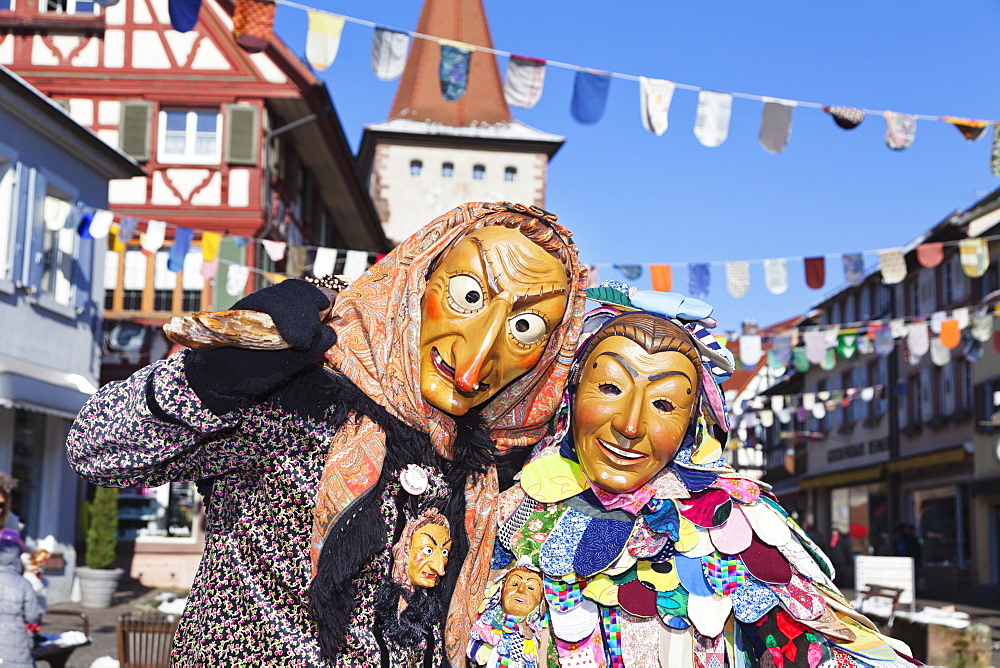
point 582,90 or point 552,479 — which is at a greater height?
point 582,90

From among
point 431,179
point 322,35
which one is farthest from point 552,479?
point 431,179

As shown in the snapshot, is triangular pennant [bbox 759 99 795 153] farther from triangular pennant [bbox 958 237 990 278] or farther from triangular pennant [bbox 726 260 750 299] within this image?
triangular pennant [bbox 958 237 990 278]

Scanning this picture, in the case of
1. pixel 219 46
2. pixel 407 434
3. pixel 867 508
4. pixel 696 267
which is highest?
pixel 219 46

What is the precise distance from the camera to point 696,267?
12305 millimetres

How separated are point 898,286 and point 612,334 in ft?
96.9

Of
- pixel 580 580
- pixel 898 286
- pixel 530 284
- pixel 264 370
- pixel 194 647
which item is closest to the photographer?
pixel 264 370

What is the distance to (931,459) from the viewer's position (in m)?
27.2

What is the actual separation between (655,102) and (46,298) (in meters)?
7.96

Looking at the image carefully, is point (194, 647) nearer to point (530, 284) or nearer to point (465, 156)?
point (530, 284)

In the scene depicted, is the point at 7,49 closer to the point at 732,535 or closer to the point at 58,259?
the point at 58,259

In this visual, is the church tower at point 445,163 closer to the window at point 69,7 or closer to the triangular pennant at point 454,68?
the window at point 69,7

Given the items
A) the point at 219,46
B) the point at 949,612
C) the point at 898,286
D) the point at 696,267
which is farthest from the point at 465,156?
the point at 949,612

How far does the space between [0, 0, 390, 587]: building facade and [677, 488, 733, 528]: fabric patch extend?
13756 millimetres

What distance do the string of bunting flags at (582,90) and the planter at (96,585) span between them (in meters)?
8.32
